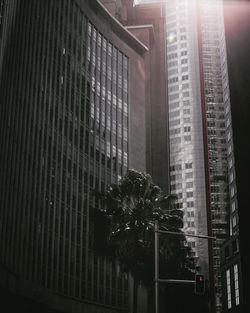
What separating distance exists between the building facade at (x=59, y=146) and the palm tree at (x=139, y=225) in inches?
398

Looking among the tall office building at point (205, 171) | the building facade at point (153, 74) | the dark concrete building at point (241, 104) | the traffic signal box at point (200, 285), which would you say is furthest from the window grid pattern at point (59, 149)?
the tall office building at point (205, 171)

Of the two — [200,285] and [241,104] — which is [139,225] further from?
[241,104]

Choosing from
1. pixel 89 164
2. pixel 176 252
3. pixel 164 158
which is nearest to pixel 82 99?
pixel 89 164

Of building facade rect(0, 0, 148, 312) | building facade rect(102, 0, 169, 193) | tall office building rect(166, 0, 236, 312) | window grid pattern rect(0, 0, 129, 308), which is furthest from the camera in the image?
tall office building rect(166, 0, 236, 312)

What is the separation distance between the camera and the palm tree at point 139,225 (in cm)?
4797

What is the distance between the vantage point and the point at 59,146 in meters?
71.8

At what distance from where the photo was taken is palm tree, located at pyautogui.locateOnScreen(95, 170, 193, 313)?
157 ft

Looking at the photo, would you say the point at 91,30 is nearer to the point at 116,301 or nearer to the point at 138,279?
the point at 116,301

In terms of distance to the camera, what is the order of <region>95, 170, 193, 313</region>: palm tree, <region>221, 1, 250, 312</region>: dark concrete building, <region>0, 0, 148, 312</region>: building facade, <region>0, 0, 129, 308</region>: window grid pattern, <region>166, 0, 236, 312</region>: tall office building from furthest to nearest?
1. <region>166, 0, 236, 312</region>: tall office building
2. <region>0, 0, 129, 308</region>: window grid pattern
3. <region>0, 0, 148, 312</region>: building facade
4. <region>95, 170, 193, 313</region>: palm tree
5. <region>221, 1, 250, 312</region>: dark concrete building

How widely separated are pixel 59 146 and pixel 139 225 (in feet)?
89.3

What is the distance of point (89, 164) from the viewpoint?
83.2 m

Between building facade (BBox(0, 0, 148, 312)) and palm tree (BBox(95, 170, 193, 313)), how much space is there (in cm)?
1010

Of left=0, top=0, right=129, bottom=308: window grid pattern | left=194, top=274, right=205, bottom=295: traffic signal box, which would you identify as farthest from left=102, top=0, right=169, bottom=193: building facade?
left=194, top=274, right=205, bottom=295: traffic signal box

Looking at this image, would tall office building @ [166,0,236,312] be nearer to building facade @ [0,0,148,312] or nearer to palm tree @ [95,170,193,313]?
building facade @ [0,0,148,312]
